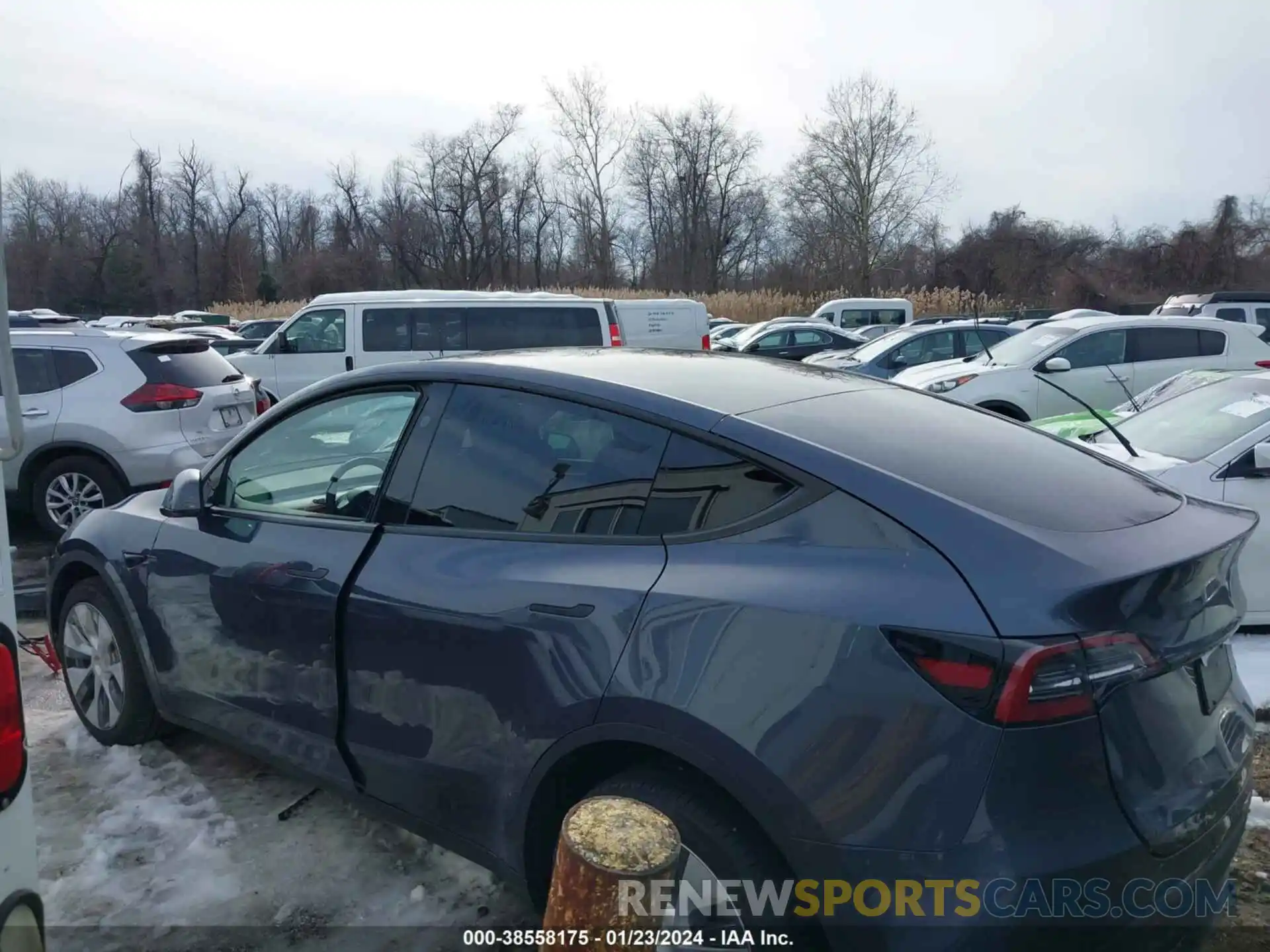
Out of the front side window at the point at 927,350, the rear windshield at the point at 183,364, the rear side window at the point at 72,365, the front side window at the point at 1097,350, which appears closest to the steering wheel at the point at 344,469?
the rear windshield at the point at 183,364

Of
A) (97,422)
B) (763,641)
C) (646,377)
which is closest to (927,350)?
(97,422)

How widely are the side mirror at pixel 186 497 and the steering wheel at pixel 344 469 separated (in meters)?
0.54

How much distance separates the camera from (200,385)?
326 inches

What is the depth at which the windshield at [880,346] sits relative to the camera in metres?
15.8

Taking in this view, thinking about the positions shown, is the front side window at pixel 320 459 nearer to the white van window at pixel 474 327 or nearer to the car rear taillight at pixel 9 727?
the car rear taillight at pixel 9 727

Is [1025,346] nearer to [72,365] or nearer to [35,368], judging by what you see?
[72,365]

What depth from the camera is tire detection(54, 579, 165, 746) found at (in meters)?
3.85

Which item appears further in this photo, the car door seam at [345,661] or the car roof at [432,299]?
the car roof at [432,299]

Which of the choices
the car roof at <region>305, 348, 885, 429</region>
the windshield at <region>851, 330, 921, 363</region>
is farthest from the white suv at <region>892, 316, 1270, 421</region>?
the car roof at <region>305, 348, 885, 429</region>

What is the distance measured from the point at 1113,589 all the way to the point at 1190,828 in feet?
1.87

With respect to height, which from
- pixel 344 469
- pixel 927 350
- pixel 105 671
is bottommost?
pixel 105 671

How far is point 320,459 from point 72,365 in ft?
19.0

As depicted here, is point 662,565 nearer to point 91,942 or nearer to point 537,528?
point 537,528

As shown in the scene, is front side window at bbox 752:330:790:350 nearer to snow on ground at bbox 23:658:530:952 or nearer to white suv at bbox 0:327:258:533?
white suv at bbox 0:327:258:533
